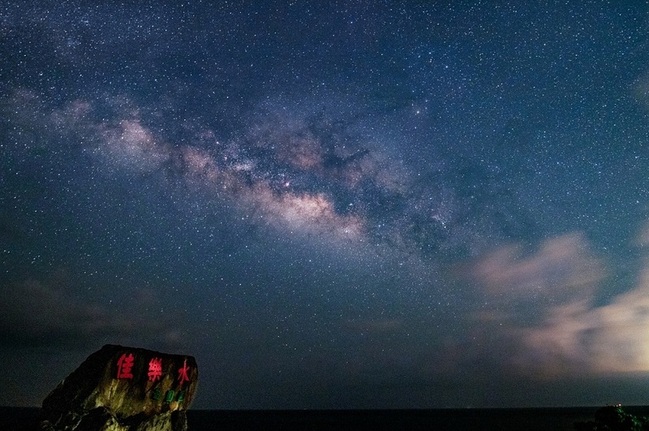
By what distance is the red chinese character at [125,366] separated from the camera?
29.5m

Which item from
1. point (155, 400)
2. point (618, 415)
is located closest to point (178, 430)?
point (155, 400)

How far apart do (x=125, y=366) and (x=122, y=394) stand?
2.00 metres

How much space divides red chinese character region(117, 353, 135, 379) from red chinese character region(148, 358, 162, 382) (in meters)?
1.55

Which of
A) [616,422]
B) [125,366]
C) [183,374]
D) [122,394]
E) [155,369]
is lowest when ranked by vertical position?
[616,422]

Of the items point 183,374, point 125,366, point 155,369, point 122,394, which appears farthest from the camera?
point 183,374

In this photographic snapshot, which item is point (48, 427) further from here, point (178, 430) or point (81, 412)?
point (178, 430)

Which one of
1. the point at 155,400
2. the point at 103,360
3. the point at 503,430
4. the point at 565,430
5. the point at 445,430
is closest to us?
the point at 103,360

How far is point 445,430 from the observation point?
446ft

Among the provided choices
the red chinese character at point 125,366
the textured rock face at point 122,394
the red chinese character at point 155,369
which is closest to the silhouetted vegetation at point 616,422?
the textured rock face at point 122,394

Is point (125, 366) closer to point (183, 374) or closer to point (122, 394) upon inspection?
point (122, 394)

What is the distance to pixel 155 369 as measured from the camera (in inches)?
1246

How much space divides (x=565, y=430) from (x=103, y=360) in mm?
125004

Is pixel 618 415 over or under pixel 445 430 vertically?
over

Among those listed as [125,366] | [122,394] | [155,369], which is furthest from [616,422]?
[125,366]
